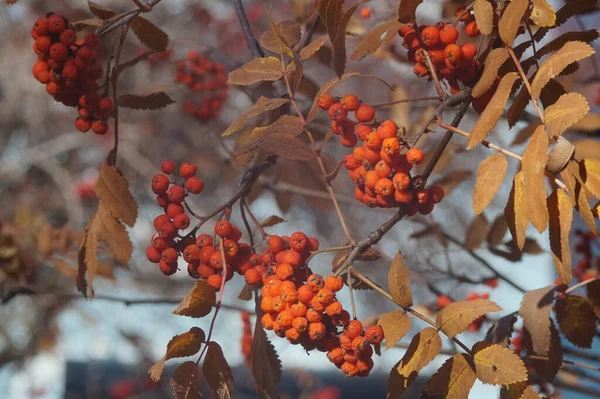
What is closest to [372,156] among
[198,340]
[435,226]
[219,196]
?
[198,340]

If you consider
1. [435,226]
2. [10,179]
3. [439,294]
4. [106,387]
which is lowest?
[106,387]

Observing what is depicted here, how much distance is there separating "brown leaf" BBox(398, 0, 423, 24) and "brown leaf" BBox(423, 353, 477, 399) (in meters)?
0.34

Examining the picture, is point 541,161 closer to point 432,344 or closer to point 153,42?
point 432,344

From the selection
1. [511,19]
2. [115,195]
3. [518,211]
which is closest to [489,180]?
[518,211]

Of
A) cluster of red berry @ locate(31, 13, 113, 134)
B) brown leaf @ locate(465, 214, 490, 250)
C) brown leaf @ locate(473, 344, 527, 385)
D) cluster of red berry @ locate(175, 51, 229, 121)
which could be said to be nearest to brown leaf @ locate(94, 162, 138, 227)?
cluster of red berry @ locate(31, 13, 113, 134)

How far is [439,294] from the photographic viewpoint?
1.35 metres

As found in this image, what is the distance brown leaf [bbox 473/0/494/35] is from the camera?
67 centimetres

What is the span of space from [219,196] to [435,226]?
4557 mm

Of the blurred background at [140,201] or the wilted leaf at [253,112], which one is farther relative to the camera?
the blurred background at [140,201]

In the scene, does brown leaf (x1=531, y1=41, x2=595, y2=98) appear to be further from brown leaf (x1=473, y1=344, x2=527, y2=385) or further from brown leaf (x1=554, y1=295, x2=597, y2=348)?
brown leaf (x1=554, y1=295, x2=597, y2=348)

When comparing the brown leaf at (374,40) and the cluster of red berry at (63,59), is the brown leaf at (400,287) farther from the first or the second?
the cluster of red berry at (63,59)

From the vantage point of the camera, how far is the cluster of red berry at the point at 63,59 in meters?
0.88

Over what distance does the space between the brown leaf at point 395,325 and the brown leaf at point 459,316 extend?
33 mm

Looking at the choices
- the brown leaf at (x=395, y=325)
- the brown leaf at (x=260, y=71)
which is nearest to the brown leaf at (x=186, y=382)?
the brown leaf at (x=395, y=325)
